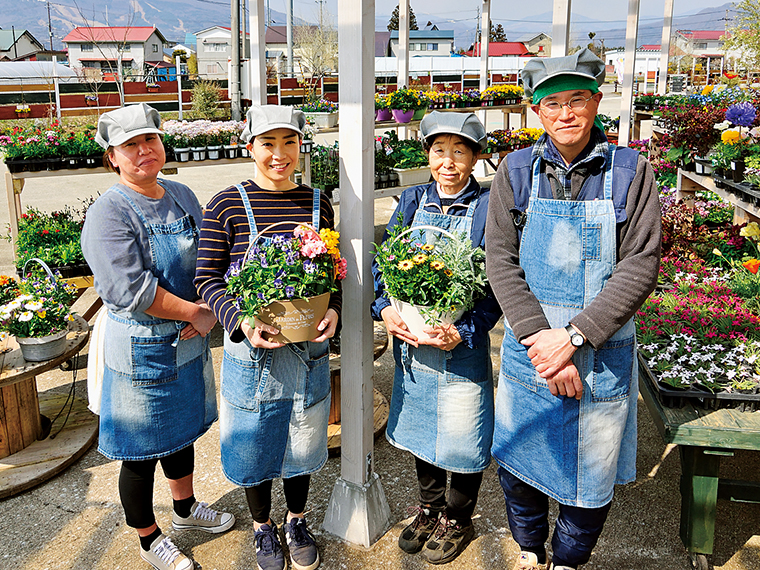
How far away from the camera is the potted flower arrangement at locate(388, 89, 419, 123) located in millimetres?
6758

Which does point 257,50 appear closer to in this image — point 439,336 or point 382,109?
point 439,336

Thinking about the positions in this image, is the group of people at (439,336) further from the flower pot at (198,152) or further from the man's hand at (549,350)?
the flower pot at (198,152)

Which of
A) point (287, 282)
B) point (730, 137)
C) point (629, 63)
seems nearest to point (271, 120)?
point (287, 282)

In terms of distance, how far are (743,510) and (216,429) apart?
100 inches

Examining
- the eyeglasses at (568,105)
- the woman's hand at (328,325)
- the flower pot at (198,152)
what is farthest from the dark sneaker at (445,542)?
the flower pot at (198,152)

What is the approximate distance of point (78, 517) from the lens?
2.71 metres

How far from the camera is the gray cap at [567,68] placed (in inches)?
71.4

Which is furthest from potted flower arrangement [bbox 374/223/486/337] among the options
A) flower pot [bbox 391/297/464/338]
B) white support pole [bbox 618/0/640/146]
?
white support pole [bbox 618/0/640/146]

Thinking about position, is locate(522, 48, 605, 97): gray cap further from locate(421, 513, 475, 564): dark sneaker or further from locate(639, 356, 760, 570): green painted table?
locate(421, 513, 475, 564): dark sneaker

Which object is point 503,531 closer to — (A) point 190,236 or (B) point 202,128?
(A) point 190,236

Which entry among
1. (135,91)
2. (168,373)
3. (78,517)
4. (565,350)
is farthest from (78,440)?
(135,91)

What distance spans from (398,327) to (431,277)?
0.26 m

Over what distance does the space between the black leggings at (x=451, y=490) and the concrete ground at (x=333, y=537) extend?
7.5 inches

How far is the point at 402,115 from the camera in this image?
6824 millimetres
